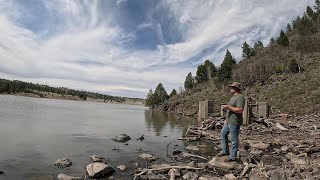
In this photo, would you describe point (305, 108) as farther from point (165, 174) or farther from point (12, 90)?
point (12, 90)

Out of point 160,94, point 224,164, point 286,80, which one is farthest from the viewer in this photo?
point 160,94

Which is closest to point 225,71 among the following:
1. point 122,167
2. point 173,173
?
point 122,167

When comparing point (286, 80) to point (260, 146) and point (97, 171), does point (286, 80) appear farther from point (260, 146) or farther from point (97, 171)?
point (97, 171)

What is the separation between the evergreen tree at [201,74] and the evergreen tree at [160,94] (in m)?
23.1

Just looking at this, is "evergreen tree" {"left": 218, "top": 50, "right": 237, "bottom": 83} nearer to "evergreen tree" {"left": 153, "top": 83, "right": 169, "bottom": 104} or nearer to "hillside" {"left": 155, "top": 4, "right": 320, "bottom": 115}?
"hillside" {"left": 155, "top": 4, "right": 320, "bottom": 115}

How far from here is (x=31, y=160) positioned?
15.5 metres

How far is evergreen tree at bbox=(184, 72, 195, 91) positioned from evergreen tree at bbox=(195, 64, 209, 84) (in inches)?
135

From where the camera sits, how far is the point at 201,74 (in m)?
124

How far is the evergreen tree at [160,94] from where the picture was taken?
466ft

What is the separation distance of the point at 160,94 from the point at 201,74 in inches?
1077

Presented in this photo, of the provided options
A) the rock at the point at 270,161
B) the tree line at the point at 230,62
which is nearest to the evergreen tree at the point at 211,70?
the tree line at the point at 230,62

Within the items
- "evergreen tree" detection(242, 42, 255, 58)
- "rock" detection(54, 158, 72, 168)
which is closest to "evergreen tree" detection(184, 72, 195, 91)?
"evergreen tree" detection(242, 42, 255, 58)

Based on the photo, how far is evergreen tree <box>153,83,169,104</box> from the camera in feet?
466

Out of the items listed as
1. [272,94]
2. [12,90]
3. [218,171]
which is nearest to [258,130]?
[218,171]
